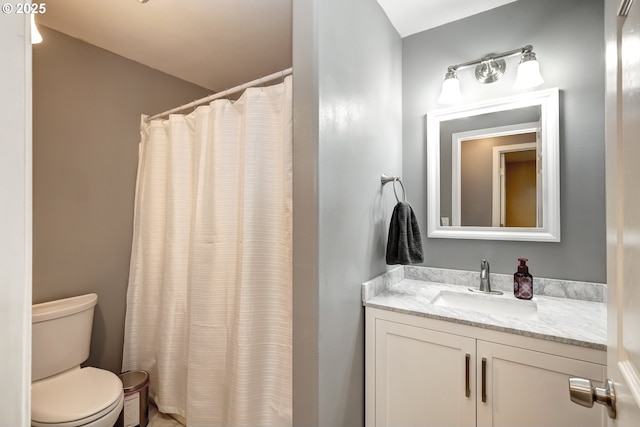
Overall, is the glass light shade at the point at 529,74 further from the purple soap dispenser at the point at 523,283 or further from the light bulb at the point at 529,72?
the purple soap dispenser at the point at 523,283

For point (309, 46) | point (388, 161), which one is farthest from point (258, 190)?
point (388, 161)

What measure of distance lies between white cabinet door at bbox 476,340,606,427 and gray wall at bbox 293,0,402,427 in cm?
53

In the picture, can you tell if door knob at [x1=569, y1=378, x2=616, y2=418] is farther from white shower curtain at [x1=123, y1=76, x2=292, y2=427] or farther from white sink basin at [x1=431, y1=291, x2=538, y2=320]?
white shower curtain at [x1=123, y1=76, x2=292, y2=427]

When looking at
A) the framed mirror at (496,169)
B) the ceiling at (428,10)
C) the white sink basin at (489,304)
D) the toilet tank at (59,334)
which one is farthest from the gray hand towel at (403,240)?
the toilet tank at (59,334)

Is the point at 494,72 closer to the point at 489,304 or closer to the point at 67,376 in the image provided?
the point at 489,304

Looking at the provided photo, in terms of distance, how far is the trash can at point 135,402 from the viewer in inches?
63.9

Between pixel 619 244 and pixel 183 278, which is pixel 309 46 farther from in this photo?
pixel 183 278

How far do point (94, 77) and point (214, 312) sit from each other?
1.73 meters

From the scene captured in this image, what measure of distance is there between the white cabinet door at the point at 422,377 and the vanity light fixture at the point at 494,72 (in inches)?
51.5

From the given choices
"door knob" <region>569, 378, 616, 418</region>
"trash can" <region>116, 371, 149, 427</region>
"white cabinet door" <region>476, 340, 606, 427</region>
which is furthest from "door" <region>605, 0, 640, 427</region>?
"trash can" <region>116, 371, 149, 427</region>

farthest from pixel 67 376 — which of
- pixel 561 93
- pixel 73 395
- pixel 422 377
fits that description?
pixel 561 93

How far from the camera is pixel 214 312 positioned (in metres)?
1.55

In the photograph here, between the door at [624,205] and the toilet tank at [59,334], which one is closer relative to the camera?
the door at [624,205]

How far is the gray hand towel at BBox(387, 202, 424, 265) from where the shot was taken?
1462mm
